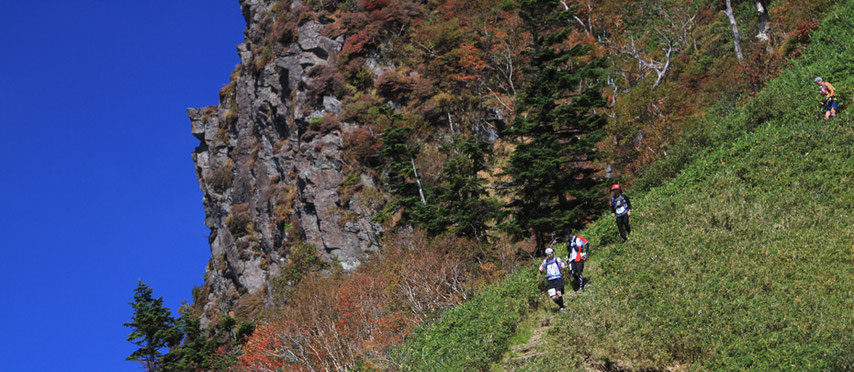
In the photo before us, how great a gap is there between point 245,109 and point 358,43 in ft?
70.7

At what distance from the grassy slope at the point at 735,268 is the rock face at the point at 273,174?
2456cm

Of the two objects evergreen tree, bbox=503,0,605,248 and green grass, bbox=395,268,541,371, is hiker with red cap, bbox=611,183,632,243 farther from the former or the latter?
evergreen tree, bbox=503,0,605,248

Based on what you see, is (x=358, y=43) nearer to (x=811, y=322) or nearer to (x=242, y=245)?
(x=242, y=245)

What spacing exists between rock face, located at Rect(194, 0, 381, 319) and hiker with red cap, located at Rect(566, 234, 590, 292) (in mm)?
25239

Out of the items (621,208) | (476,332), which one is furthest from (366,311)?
(621,208)

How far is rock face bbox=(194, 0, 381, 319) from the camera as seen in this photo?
42188mm

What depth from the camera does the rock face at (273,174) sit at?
138ft

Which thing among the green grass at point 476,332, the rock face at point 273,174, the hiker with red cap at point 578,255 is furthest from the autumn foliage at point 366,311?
the rock face at point 273,174

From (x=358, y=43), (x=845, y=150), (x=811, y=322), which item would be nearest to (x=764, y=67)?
(x=845, y=150)

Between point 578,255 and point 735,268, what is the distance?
12.0 ft

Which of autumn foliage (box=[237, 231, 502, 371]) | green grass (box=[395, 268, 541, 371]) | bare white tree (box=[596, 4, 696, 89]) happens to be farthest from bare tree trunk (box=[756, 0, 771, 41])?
green grass (box=[395, 268, 541, 371])

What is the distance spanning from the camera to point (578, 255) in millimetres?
14836

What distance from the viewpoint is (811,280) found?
11.8m

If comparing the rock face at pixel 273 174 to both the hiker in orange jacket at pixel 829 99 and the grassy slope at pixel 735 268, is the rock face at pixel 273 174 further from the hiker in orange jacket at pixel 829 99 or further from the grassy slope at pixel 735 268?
the hiker in orange jacket at pixel 829 99
